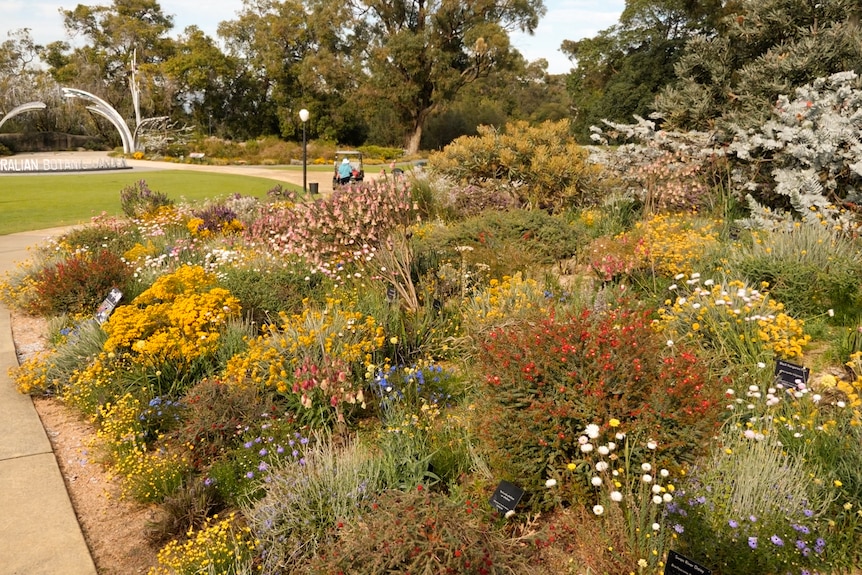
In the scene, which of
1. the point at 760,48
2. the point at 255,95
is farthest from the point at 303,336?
the point at 255,95

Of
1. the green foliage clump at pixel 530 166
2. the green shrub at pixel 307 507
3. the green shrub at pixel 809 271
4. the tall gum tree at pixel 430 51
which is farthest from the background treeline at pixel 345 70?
the green shrub at pixel 307 507

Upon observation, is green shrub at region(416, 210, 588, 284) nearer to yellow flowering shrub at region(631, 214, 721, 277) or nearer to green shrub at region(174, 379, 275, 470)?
yellow flowering shrub at region(631, 214, 721, 277)

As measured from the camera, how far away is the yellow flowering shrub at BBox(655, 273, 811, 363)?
163 inches

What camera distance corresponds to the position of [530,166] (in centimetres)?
1073

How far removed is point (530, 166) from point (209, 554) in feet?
29.7

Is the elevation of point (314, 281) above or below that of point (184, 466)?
above

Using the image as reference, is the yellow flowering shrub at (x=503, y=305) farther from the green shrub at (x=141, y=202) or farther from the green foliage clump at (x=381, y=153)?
the green foliage clump at (x=381, y=153)

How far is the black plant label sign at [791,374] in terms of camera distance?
3.52 meters

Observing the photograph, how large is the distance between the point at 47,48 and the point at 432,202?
223 ft

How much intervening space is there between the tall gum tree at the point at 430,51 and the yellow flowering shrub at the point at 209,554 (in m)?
43.1

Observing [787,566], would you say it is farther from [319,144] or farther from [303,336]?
[319,144]

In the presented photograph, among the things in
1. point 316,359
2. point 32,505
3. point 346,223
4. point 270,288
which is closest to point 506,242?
point 346,223

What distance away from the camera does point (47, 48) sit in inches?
2413

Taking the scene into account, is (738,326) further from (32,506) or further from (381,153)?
(381,153)
